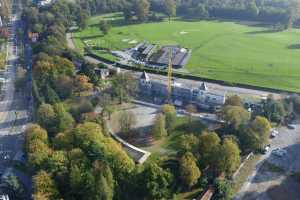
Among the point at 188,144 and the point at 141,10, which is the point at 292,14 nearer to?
the point at 141,10

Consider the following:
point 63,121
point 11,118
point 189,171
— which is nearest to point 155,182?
point 189,171

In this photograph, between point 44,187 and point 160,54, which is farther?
point 160,54

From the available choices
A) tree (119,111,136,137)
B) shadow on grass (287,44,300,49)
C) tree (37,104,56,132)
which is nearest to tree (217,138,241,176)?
tree (119,111,136,137)

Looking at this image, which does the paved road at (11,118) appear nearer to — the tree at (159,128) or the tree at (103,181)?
the tree at (103,181)

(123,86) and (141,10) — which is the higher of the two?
(141,10)

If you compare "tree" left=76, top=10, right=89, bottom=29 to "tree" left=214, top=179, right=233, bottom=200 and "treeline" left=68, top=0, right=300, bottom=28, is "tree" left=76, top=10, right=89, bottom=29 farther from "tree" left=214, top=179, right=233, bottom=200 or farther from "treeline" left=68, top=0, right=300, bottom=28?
"tree" left=214, top=179, right=233, bottom=200

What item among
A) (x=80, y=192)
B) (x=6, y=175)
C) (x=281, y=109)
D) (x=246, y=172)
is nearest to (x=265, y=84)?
(x=281, y=109)
